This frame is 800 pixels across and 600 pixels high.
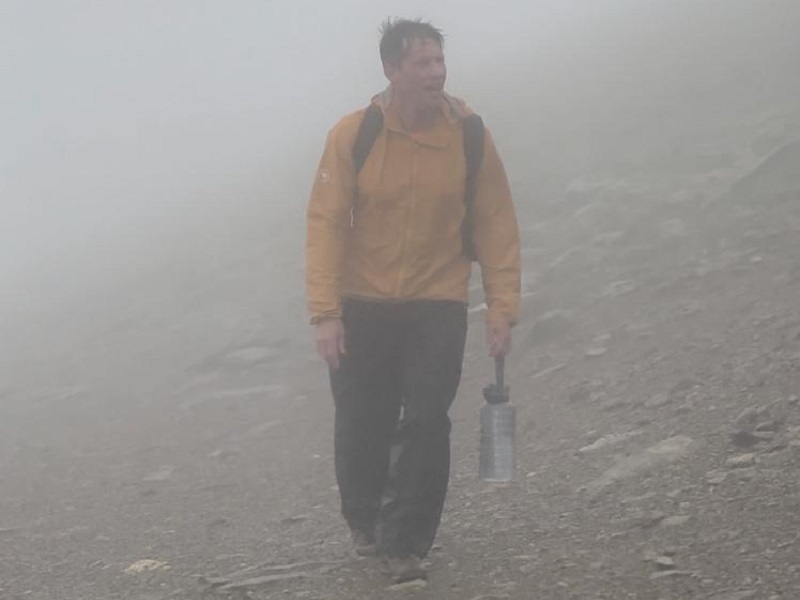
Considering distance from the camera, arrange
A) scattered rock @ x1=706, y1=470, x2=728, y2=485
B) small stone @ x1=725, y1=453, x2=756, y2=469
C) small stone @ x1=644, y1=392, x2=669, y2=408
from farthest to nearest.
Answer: small stone @ x1=644, y1=392, x2=669, y2=408 < small stone @ x1=725, y1=453, x2=756, y2=469 < scattered rock @ x1=706, y1=470, x2=728, y2=485

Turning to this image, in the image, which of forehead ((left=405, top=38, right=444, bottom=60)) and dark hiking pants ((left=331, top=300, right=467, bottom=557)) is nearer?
forehead ((left=405, top=38, right=444, bottom=60))

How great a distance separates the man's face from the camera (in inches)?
254

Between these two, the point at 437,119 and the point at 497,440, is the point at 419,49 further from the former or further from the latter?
the point at 497,440

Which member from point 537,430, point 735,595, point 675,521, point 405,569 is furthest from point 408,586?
point 537,430

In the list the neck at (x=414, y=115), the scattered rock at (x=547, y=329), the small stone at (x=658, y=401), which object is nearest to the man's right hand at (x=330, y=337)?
the neck at (x=414, y=115)

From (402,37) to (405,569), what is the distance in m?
2.50

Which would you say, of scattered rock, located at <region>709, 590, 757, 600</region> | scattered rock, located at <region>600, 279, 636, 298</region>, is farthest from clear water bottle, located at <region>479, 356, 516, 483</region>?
scattered rock, located at <region>600, 279, 636, 298</region>

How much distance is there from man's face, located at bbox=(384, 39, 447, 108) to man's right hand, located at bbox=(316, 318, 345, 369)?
3.55ft

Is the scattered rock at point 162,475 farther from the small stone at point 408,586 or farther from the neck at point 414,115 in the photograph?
the neck at point 414,115

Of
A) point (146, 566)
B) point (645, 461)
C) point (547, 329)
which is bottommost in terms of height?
point (547, 329)

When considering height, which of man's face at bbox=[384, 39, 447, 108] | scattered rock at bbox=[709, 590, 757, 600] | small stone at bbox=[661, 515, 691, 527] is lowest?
small stone at bbox=[661, 515, 691, 527]

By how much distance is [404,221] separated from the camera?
21.7ft

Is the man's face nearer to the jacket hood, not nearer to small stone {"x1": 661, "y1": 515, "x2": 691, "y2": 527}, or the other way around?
the jacket hood

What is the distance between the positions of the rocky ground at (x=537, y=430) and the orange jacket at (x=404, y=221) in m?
1.42
